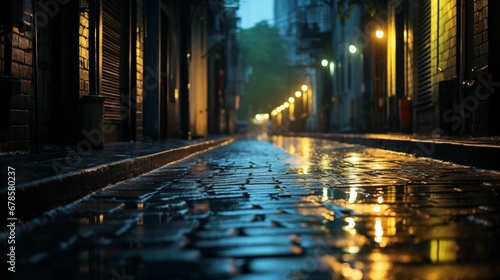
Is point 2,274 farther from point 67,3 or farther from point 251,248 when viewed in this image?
point 67,3

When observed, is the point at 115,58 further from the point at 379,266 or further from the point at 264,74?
the point at 264,74

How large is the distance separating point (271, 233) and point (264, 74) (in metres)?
99.9

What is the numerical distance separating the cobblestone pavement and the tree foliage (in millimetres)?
90902

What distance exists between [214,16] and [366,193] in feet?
115

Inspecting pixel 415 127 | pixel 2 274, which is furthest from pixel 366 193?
pixel 415 127

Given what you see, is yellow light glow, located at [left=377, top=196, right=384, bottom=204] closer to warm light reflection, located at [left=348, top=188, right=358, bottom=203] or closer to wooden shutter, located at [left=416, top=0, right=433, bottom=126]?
warm light reflection, located at [left=348, top=188, right=358, bottom=203]

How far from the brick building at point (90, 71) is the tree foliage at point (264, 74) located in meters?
76.1

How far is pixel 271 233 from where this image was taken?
355 cm

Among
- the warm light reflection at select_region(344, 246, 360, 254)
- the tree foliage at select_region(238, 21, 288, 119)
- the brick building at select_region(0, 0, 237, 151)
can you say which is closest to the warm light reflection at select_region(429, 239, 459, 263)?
the warm light reflection at select_region(344, 246, 360, 254)

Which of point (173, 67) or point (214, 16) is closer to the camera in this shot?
point (173, 67)

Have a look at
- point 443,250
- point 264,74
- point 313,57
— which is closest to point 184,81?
point 443,250

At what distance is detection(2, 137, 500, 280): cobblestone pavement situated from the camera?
2.68 meters

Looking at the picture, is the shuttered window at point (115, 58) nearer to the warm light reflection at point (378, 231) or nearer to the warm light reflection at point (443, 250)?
the warm light reflection at point (378, 231)

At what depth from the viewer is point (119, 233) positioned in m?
3.62
